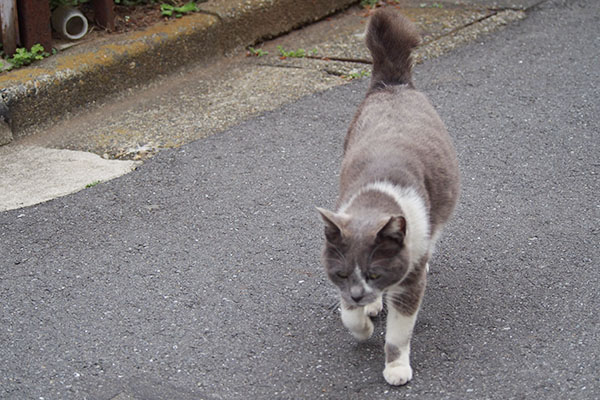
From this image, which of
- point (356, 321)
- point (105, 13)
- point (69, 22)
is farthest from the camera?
point (105, 13)

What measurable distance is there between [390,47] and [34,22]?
2825mm

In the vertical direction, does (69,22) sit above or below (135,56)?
above

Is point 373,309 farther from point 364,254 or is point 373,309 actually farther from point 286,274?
point 364,254

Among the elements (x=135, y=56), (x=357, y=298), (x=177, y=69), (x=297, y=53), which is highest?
(x=357, y=298)

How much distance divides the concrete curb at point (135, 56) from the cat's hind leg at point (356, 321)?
2.94 metres

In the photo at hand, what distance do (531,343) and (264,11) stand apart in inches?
160

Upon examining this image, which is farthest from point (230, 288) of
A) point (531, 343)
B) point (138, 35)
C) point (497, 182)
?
point (138, 35)

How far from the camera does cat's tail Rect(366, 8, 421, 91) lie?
3619 millimetres

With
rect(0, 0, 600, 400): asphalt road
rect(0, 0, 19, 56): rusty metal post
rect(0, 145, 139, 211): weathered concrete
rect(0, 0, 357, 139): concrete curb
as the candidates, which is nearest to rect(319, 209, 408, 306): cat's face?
rect(0, 0, 600, 400): asphalt road

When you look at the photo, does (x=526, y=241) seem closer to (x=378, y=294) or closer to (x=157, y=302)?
(x=378, y=294)

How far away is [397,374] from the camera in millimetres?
2830

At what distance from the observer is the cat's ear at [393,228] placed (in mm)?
2588

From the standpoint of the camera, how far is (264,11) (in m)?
6.29

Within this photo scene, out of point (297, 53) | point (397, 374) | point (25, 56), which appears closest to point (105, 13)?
point (25, 56)
